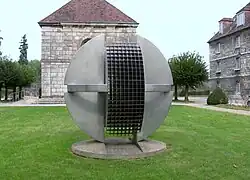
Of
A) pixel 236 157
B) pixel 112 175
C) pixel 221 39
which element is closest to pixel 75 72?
pixel 112 175

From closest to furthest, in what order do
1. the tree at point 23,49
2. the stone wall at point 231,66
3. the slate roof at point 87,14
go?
the slate roof at point 87,14 → the stone wall at point 231,66 → the tree at point 23,49

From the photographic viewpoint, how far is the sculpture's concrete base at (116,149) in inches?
315

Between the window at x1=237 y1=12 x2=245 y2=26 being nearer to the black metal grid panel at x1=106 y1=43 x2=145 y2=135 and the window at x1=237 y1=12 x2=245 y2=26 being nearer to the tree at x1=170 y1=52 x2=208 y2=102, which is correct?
the tree at x1=170 y1=52 x2=208 y2=102

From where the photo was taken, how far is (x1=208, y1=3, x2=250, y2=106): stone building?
37938 millimetres

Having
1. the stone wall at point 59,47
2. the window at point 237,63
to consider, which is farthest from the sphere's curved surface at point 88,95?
the window at point 237,63

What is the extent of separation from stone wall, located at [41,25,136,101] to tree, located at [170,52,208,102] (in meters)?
6.68

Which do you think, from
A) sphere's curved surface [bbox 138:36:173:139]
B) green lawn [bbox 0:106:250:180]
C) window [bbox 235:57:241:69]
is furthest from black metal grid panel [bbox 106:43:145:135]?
window [bbox 235:57:241:69]

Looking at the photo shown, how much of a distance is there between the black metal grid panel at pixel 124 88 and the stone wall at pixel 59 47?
2473 cm

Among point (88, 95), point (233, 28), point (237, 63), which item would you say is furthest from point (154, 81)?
point (233, 28)

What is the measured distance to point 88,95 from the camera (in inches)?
340

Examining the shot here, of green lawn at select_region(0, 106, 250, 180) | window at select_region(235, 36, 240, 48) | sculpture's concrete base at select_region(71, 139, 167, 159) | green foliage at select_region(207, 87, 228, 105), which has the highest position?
window at select_region(235, 36, 240, 48)

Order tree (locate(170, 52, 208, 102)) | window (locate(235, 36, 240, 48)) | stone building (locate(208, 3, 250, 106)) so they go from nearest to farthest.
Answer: tree (locate(170, 52, 208, 102)) → stone building (locate(208, 3, 250, 106)) → window (locate(235, 36, 240, 48))

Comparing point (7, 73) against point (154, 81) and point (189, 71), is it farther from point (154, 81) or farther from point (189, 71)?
point (154, 81)

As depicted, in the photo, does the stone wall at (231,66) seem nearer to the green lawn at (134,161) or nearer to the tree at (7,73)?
the tree at (7,73)
